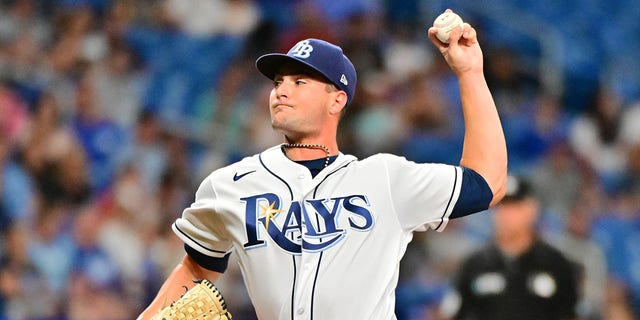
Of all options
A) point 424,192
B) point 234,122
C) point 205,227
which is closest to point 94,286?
point 234,122

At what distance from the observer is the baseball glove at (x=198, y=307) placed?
10.2 ft

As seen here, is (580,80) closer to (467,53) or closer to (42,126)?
(42,126)

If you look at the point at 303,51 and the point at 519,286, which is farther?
the point at 519,286

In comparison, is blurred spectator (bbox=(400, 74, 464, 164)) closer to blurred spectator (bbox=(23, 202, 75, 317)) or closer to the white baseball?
blurred spectator (bbox=(23, 202, 75, 317))

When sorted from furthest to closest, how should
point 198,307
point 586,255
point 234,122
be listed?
point 234,122 < point 586,255 < point 198,307

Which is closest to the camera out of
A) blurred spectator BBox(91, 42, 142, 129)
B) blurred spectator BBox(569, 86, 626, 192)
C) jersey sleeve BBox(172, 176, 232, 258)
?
jersey sleeve BBox(172, 176, 232, 258)

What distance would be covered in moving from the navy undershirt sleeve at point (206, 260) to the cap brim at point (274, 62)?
2.15ft

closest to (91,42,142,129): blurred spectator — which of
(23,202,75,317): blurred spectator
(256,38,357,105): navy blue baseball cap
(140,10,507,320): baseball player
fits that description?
(23,202,75,317): blurred spectator

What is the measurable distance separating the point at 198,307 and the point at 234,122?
4816 mm

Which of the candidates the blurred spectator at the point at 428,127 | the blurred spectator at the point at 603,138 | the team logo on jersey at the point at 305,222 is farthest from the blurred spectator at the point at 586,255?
the team logo on jersey at the point at 305,222

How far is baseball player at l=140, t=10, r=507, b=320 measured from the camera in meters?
3.13

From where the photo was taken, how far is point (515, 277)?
203 inches

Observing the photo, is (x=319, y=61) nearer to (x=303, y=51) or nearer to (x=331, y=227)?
(x=303, y=51)

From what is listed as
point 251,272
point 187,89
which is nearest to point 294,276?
point 251,272
